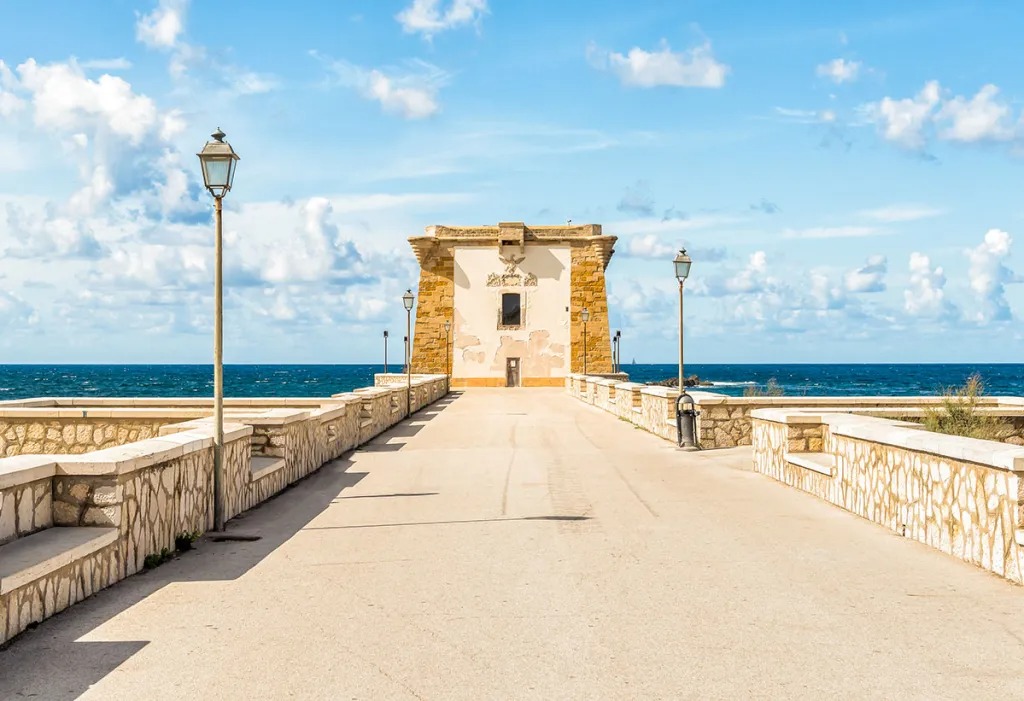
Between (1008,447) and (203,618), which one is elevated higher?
(1008,447)

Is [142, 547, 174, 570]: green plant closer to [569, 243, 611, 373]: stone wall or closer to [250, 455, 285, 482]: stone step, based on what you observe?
[250, 455, 285, 482]: stone step

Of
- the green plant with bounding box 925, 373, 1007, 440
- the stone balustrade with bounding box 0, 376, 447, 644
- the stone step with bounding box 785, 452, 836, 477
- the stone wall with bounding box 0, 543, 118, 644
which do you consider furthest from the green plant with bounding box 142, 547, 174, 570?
the green plant with bounding box 925, 373, 1007, 440

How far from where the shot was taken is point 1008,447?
751 centimetres

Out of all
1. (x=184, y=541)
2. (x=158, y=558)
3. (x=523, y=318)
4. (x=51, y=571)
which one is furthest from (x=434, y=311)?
(x=51, y=571)

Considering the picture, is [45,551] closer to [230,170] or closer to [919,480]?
[230,170]

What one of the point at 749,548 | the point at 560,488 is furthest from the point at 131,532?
the point at 560,488

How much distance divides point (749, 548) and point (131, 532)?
4.85m

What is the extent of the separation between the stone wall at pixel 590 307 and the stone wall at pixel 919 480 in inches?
1570

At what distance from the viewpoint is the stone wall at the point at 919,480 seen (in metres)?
7.14

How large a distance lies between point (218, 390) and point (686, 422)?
977cm

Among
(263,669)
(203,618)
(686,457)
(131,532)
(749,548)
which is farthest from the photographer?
(686,457)

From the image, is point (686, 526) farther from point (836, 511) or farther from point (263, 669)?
point (263, 669)

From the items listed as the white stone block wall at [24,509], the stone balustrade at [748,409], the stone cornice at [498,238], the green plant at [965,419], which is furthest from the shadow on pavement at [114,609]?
the stone cornice at [498,238]

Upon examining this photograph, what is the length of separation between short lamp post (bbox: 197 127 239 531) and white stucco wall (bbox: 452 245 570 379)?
42.7m
